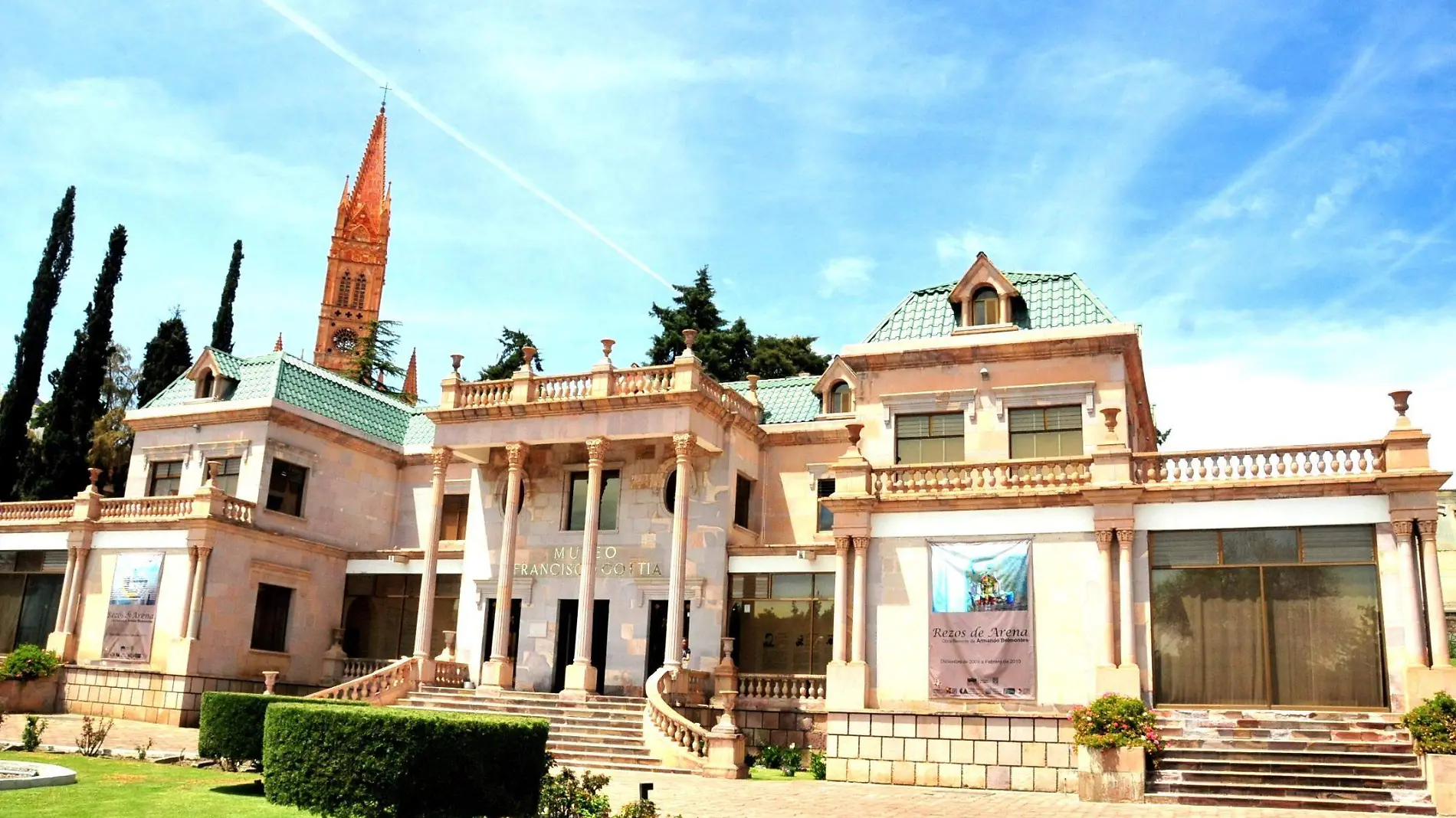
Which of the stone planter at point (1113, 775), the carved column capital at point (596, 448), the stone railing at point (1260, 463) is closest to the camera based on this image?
the stone planter at point (1113, 775)

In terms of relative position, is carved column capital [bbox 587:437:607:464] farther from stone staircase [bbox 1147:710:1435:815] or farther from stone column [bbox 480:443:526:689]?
stone staircase [bbox 1147:710:1435:815]

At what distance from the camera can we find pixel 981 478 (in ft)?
78.7

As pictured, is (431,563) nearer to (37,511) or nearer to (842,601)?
(37,511)

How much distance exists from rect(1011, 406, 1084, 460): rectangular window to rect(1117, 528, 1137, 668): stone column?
4.97 meters

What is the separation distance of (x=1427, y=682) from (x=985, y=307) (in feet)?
41.6

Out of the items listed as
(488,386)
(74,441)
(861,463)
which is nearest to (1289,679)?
(861,463)

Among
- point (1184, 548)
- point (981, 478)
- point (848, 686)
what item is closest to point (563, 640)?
point (848, 686)

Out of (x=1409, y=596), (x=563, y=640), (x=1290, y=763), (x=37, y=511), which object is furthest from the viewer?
(x=37, y=511)

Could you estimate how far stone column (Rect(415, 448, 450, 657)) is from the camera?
105 ft

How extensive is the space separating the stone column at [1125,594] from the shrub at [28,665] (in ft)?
94.1

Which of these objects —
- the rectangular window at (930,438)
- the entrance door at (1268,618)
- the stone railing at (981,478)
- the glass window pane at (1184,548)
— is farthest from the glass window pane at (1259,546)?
the rectangular window at (930,438)

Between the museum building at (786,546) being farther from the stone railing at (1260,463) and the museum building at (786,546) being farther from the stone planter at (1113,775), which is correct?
the stone planter at (1113,775)

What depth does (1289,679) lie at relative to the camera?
2141 cm

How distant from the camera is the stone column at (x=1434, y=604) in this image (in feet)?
65.9
